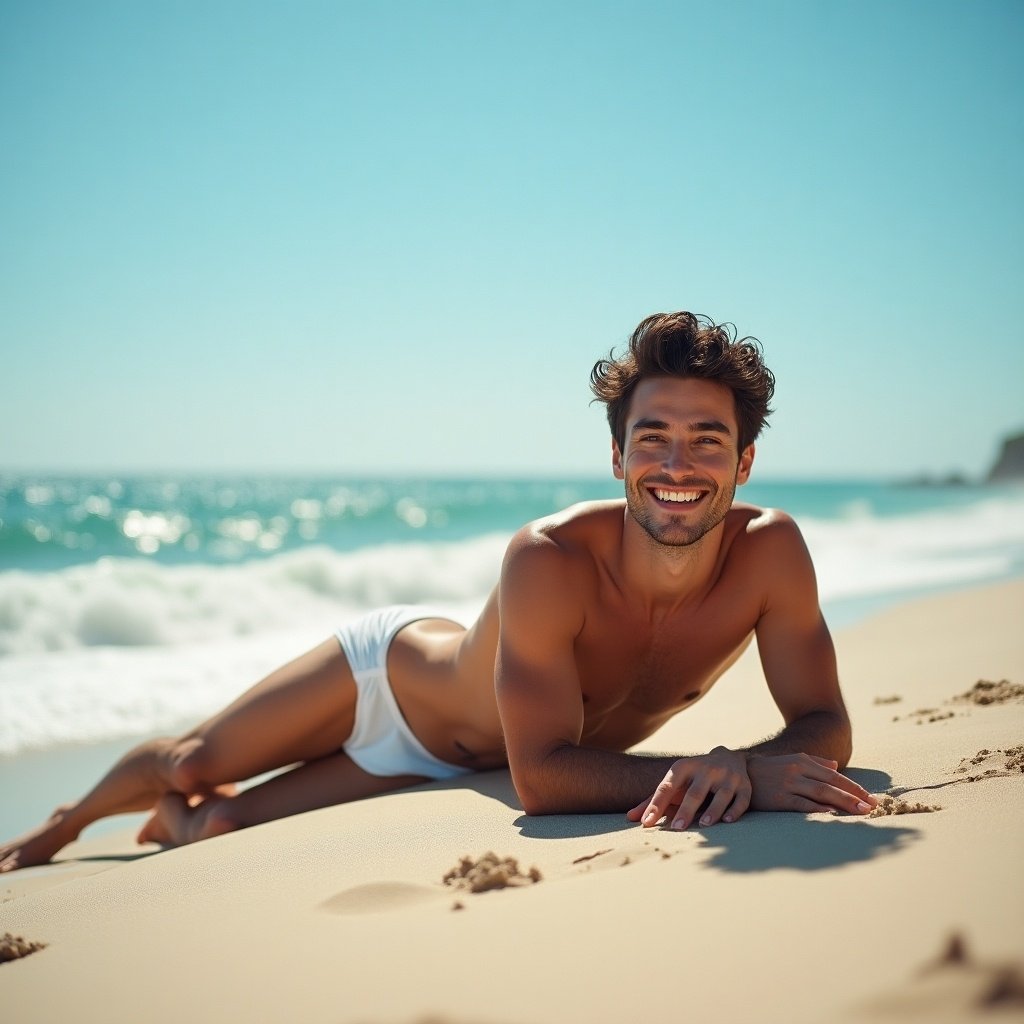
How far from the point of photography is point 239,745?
4297 millimetres

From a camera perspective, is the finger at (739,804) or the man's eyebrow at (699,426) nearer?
the finger at (739,804)

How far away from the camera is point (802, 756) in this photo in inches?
111

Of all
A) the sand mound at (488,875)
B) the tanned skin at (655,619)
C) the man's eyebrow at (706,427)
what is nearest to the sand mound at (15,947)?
the sand mound at (488,875)

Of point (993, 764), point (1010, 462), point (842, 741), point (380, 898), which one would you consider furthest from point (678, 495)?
point (1010, 462)

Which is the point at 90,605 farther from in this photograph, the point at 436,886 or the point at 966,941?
the point at 966,941

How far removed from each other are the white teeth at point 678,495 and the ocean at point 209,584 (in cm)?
329

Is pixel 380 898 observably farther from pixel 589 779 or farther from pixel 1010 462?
pixel 1010 462

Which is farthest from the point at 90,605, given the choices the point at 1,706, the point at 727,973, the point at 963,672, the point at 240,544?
the point at 240,544

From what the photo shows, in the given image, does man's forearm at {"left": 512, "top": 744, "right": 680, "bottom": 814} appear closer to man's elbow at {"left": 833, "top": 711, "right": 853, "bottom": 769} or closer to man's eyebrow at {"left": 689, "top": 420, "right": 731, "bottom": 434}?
man's elbow at {"left": 833, "top": 711, "right": 853, "bottom": 769}

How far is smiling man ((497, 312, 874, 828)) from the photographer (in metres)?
3.12

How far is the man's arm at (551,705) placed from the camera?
3.00 m

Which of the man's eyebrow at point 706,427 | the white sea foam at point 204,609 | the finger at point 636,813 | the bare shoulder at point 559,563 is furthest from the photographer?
the white sea foam at point 204,609

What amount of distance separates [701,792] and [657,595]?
94 cm

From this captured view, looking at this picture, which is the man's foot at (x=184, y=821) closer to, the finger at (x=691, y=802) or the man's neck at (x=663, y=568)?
the man's neck at (x=663, y=568)
